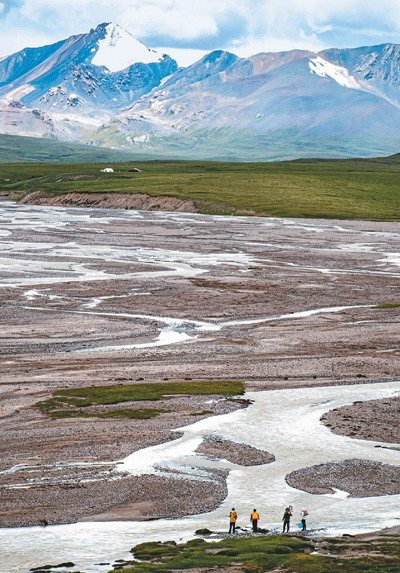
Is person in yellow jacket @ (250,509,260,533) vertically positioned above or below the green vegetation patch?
below

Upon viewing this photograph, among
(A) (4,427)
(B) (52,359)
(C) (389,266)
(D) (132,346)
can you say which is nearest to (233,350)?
(D) (132,346)

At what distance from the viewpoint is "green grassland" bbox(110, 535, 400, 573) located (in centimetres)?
2873

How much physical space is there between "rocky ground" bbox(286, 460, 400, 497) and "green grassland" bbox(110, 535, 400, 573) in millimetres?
6346

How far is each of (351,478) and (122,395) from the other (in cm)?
1750

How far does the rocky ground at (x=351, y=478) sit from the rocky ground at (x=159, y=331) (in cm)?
457

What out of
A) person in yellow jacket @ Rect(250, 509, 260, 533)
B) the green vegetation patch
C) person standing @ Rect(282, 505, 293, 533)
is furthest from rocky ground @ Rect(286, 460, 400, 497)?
the green vegetation patch

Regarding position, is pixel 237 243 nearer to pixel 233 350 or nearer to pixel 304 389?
pixel 233 350

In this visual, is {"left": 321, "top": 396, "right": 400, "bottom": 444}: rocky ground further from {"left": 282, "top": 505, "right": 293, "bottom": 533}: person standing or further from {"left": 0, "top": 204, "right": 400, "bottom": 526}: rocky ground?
{"left": 282, "top": 505, "right": 293, "bottom": 533}: person standing

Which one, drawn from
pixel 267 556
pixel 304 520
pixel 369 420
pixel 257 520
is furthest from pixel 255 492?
pixel 369 420

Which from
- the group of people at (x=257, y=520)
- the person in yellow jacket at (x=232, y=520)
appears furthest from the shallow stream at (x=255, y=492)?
the person in yellow jacket at (x=232, y=520)

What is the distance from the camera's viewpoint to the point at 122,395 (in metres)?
51.3

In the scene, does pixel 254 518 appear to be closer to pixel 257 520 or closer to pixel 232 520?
pixel 257 520

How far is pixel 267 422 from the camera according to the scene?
156 ft

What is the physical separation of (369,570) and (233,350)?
3603cm
